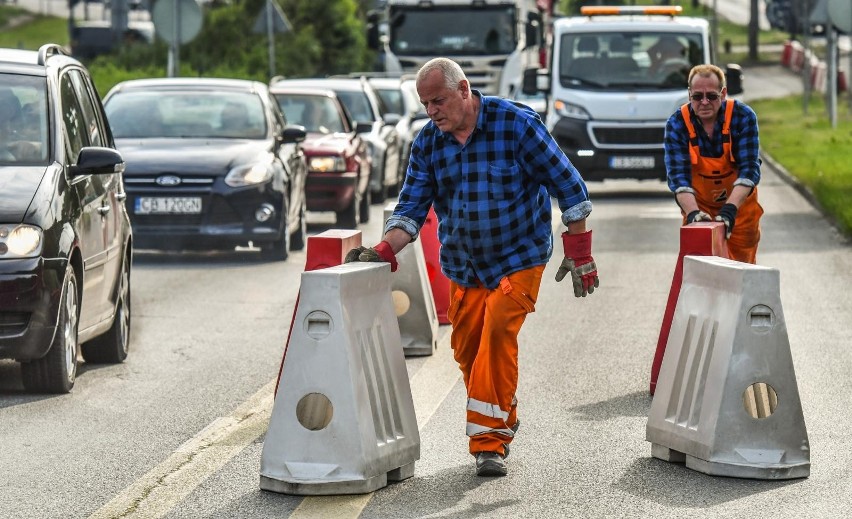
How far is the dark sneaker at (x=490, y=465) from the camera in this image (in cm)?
746

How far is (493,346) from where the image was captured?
25.1 feet

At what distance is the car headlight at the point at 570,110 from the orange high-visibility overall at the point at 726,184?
15251mm

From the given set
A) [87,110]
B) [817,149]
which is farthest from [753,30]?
[87,110]

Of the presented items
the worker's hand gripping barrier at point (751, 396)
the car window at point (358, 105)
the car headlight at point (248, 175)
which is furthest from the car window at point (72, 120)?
the car window at point (358, 105)

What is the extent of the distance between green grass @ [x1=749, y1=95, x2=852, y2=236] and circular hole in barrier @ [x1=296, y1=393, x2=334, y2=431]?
1271cm

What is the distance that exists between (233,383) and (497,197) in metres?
2.84

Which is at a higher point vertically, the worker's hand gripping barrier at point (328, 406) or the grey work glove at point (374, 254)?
the grey work glove at point (374, 254)

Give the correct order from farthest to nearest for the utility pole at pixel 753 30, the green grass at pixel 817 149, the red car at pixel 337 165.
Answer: the utility pole at pixel 753 30
the green grass at pixel 817 149
the red car at pixel 337 165

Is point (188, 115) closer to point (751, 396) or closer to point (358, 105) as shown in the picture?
point (358, 105)

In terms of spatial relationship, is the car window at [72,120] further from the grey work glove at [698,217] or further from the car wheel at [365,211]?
the car wheel at [365,211]

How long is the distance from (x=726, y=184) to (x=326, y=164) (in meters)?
11.0

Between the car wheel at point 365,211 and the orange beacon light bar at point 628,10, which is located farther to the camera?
the orange beacon light bar at point 628,10

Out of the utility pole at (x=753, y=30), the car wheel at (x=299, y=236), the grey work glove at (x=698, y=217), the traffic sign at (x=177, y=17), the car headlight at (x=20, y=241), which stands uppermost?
the grey work glove at (x=698, y=217)

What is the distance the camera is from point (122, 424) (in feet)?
28.8
